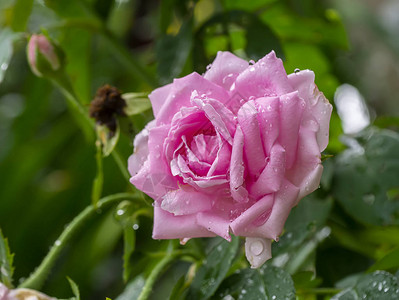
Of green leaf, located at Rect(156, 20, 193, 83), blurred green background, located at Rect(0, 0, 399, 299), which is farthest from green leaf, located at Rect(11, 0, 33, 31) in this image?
green leaf, located at Rect(156, 20, 193, 83)

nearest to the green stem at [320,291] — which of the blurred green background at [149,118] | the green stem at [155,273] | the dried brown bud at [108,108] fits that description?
the blurred green background at [149,118]

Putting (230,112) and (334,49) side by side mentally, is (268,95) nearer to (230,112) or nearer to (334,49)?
(230,112)

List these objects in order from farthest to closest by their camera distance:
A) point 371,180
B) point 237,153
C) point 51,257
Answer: point 371,180 < point 51,257 < point 237,153

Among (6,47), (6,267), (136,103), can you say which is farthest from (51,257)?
(6,47)

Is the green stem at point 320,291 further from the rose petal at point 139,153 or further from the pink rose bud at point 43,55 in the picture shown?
the pink rose bud at point 43,55

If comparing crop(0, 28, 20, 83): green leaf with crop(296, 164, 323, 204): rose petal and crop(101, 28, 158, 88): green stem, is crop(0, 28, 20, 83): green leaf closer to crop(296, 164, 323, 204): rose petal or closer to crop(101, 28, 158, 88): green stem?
crop(101, 28, 158, 88): green stem

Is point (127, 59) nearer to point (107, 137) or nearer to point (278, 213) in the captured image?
point (107, 137)
